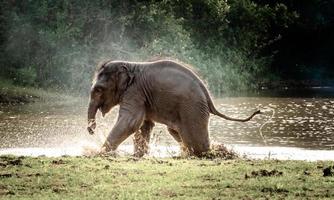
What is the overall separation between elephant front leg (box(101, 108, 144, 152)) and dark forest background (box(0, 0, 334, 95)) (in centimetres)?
1453

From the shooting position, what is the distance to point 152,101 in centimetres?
1306

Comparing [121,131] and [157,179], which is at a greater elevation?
[121,131]

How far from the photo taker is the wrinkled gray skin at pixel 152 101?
501 inches

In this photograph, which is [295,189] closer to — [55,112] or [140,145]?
[140,145]

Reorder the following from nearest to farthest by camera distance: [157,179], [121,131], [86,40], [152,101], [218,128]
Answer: [157,179], [121,131], [152,101], [218,128], [86,40]

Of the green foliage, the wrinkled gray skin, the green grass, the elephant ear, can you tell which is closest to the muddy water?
the wrinkled gray skin

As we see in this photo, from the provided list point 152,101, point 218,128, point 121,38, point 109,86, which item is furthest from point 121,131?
point 121,38

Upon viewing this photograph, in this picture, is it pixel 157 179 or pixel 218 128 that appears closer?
pixel 157 179

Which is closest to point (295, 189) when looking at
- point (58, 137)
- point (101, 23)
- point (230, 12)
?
point (58, 137)

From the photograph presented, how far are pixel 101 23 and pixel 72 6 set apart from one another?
4.60 ft

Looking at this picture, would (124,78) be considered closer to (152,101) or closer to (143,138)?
(152,101)

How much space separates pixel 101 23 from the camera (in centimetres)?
3234

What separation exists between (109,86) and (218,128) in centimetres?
641

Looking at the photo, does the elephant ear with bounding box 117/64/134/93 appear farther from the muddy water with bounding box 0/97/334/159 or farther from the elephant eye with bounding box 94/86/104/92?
the muddy water with bounding box 0/97/334/159
